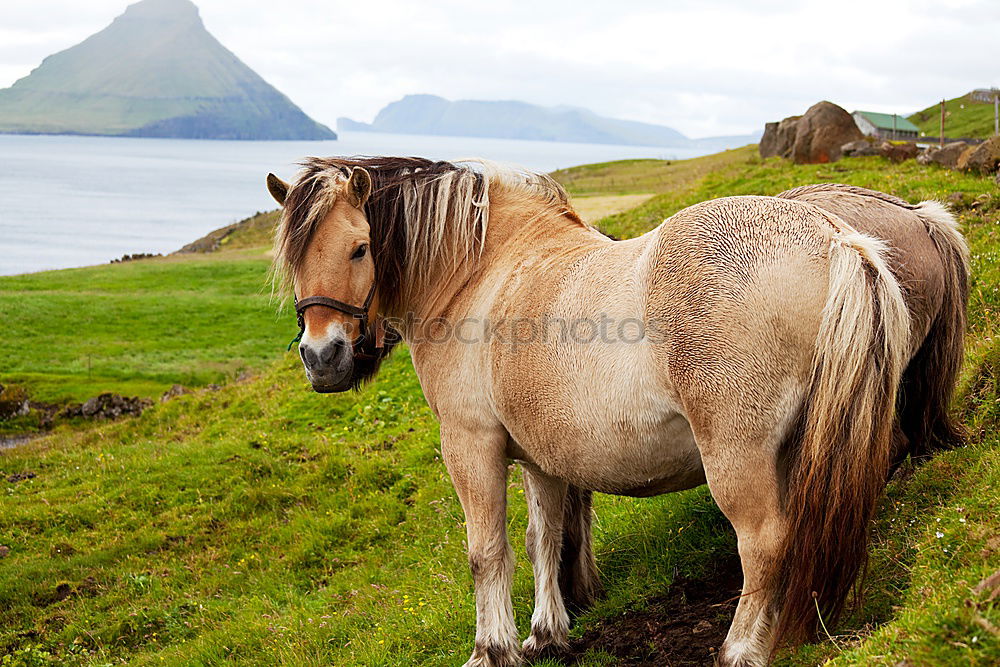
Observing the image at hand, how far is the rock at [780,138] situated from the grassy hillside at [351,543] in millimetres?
7678

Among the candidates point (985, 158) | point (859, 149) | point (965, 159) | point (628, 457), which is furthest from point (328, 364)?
point (859, 149)

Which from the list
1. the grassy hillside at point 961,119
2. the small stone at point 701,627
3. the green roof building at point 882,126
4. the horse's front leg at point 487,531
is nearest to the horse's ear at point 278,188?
the horse's front leg at point 487,531

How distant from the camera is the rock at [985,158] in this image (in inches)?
491

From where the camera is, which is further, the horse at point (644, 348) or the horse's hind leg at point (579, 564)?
the horse's hind leg at point (579, 564)

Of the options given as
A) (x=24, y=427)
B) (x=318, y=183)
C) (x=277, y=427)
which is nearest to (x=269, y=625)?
(x=318, y=183)

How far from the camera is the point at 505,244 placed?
5004 millimetres

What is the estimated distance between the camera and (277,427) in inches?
535

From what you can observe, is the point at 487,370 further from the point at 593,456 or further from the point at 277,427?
the point at 277,427

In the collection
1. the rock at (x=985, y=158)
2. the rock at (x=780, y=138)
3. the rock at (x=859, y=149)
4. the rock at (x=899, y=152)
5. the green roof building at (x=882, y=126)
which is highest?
the green roof building at (x=882, y=126)

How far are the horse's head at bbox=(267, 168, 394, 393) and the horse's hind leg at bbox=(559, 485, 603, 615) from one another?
191 centimetres

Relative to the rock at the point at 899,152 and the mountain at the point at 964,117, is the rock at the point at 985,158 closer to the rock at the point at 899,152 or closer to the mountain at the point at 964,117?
the rock at the point at 899,152

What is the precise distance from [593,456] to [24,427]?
2037 centimetres

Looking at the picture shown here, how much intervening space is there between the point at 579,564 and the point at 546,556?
1.41 ft

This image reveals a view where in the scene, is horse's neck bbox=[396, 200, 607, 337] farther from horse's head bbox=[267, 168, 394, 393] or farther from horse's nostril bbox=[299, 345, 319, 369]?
horse's nostril bbox=[299, 345, 319, 369]
